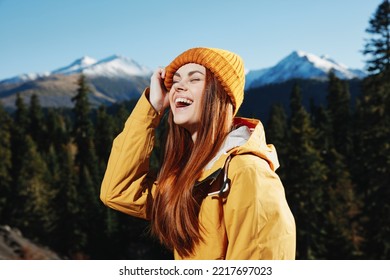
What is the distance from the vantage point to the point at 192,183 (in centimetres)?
246

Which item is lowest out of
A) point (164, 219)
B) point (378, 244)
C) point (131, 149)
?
point (378, 244)

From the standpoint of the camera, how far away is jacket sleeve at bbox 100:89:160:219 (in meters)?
2.72

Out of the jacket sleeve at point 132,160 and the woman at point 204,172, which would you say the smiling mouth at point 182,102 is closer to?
the woman at point 204,172

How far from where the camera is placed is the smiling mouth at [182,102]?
2639mm

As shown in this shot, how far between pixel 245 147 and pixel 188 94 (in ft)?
1.84

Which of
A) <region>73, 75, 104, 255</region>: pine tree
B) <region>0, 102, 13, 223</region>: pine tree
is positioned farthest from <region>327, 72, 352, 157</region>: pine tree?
<region>0, 102, 13, 223</region>: pine tree

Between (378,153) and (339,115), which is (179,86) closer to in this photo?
(378,153)

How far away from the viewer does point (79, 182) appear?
4097 cm

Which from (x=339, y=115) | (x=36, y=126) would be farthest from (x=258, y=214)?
(x=36, y=126)

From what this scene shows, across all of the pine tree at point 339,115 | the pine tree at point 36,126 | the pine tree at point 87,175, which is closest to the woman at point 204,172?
the pine tree at point 87,175

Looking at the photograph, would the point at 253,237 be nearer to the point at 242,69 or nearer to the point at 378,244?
the point at 242,69

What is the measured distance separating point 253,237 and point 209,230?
309mm
